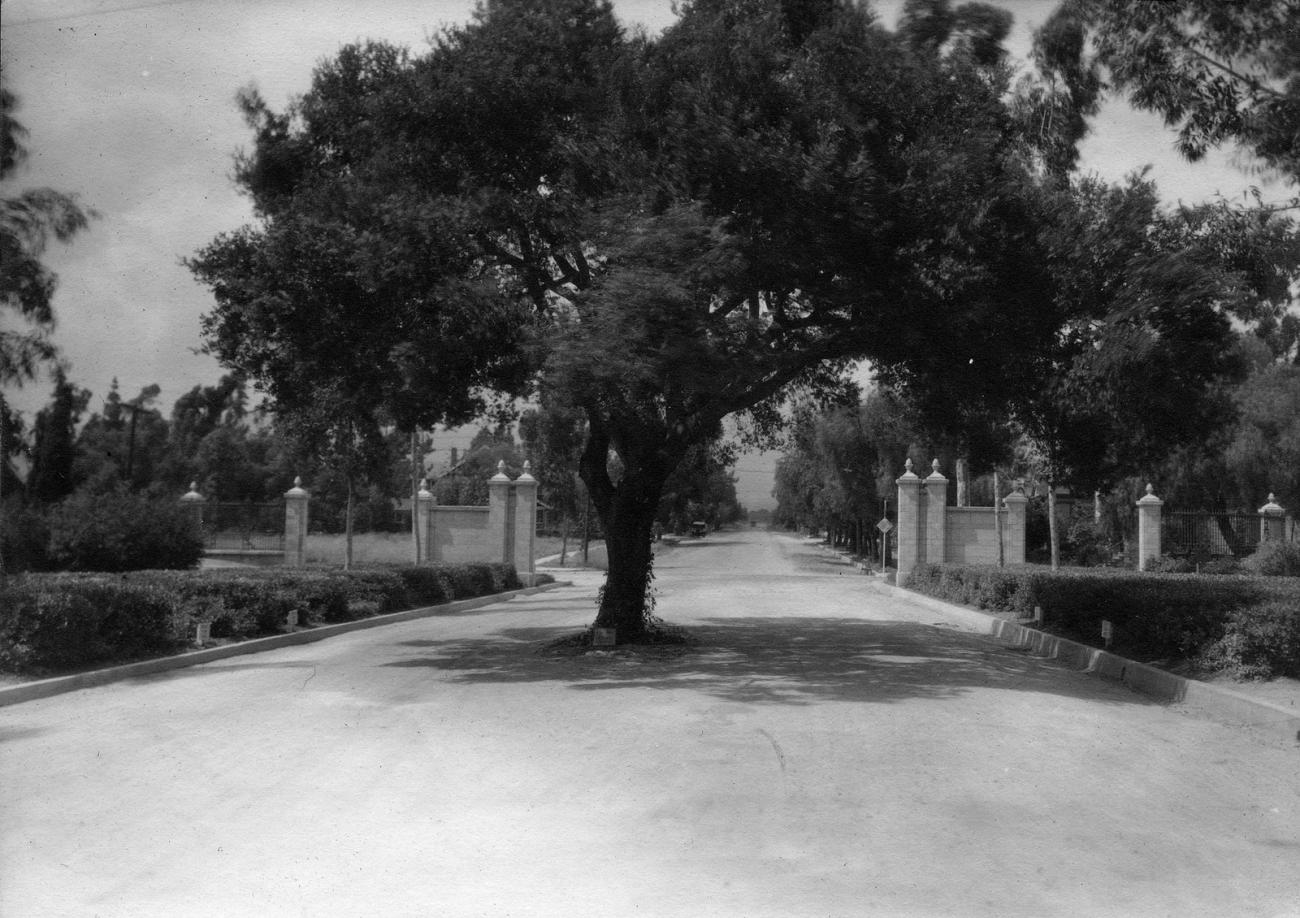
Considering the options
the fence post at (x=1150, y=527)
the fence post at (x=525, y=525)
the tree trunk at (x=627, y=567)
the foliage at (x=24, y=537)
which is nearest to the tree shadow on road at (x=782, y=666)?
the tree trunk at (x=627, y=567)

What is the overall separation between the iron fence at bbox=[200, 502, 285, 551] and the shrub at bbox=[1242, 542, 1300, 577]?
29.7 meters

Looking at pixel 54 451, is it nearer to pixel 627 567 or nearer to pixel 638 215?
pixel 627 567

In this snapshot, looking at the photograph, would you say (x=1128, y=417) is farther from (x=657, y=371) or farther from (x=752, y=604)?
(x=752, y=604)

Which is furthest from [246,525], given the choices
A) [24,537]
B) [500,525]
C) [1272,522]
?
[1272,522]

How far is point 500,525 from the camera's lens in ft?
121

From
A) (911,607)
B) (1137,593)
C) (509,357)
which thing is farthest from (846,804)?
(911,607)

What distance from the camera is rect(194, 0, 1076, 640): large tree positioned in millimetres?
11695

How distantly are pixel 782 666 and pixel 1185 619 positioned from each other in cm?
455

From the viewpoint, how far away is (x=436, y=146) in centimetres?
1380

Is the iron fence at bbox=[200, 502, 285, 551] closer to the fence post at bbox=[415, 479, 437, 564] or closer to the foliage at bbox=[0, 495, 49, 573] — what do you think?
the fence post at bbox=[415, 479, 437, 564]

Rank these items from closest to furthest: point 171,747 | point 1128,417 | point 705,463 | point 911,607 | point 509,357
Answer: point 171,747 → point 1128,417 → point 509,357 → point 705,463 → point 911,607

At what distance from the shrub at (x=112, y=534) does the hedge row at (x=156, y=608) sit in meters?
5.63

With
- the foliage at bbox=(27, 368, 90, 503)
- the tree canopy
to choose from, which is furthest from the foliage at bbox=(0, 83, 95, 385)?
the foliage at bbox=(27, 368, 90, 503)

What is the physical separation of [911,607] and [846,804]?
21.4 meters
